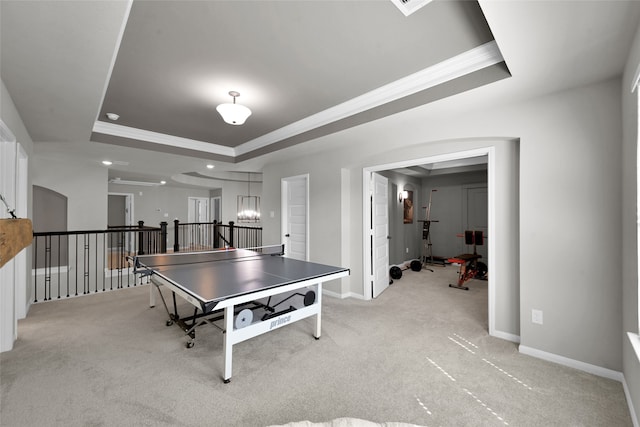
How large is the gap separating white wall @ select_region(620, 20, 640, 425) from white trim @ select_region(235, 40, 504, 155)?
0.86 m

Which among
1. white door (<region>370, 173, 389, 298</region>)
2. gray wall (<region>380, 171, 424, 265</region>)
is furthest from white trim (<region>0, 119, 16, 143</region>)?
gray wall (<region>380, 171, 424, 265</region>)

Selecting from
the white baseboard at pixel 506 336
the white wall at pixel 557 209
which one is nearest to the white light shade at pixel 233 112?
the white wall at pixel 557 209

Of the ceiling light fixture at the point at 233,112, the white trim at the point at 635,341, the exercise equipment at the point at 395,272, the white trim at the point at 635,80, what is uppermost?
the ceiling light fixture at the point at 233,112

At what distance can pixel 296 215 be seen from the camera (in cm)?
512

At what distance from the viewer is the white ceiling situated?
5.15 ft

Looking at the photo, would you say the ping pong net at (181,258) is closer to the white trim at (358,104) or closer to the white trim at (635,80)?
the white trim at (358,104)

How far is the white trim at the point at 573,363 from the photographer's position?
7.10ft

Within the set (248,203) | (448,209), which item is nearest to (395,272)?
(448,209)

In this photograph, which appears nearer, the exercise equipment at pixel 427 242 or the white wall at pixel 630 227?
the white wall at pixel 630 227

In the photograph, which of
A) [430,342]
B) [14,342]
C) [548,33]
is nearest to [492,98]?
[548,33]

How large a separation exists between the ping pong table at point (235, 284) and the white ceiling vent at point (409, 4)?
2.08 metres

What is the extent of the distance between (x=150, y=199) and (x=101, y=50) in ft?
30.8

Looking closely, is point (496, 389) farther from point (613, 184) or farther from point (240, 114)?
point (240, 114)

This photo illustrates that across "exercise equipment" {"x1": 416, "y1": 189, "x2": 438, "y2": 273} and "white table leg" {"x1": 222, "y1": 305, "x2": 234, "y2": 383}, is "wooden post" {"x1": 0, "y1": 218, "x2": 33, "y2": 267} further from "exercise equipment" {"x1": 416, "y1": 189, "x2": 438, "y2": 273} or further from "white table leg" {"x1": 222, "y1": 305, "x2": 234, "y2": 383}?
"exercise equipment" {"x1": 416, "y1": 189, "x2": 438, "y2": 273}
